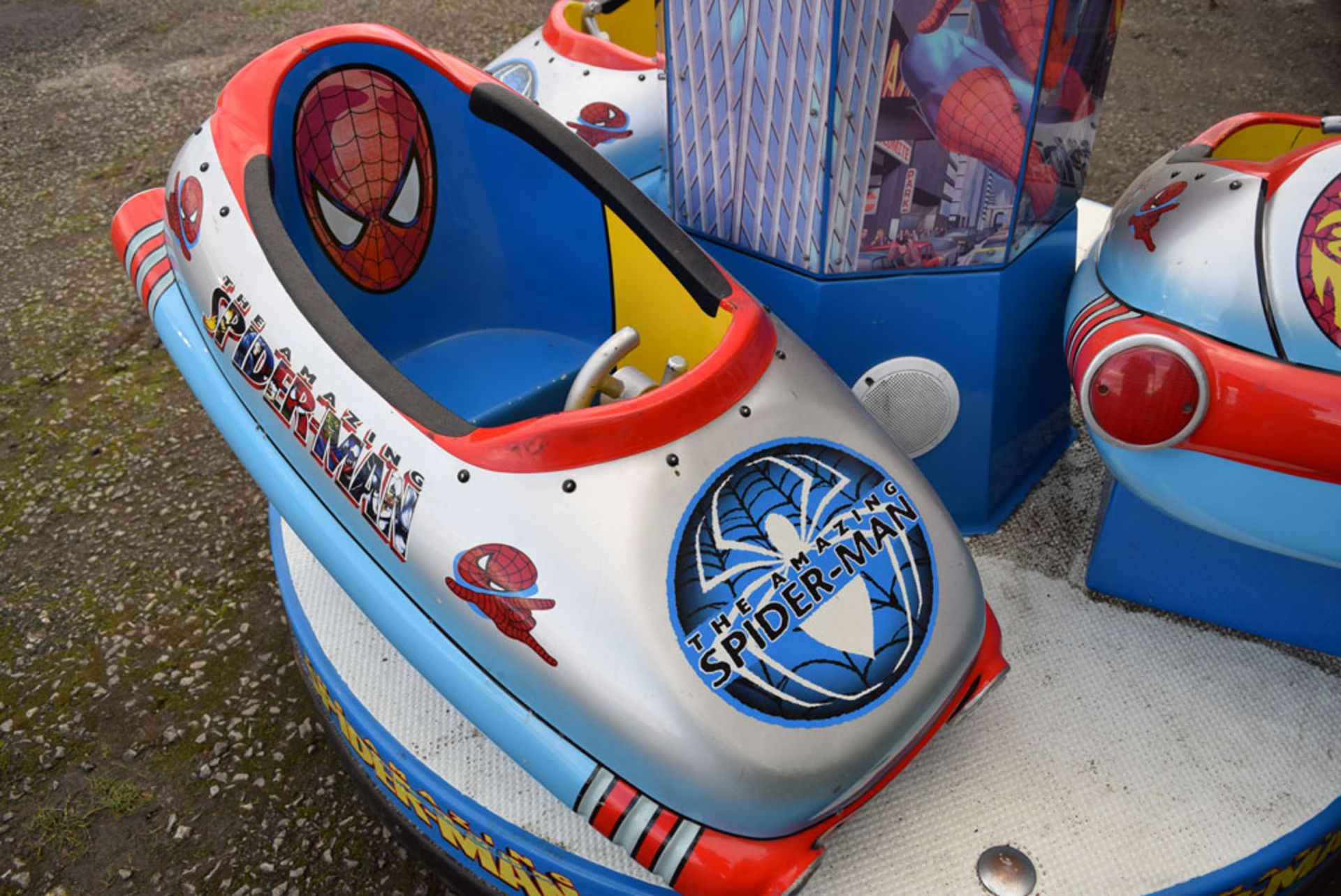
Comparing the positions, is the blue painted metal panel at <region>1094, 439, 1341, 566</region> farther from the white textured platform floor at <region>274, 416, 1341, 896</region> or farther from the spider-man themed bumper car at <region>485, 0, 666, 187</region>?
the spider-man themed bumper car at <region>485, 0, 666, 187</region>

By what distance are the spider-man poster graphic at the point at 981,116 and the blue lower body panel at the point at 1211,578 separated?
44 centimetres

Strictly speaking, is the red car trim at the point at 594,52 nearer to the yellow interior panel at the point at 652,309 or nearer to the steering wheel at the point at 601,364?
the yellow interior panel at the point at 652,309

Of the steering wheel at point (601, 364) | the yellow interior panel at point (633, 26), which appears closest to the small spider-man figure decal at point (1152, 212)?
the steering wheel at point (601, 364)

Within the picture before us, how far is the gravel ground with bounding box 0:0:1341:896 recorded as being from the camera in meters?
1.59

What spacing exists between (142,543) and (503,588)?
1214mm

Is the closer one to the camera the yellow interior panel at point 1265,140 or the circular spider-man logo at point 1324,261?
the circular spider-man logo at point 1324,261

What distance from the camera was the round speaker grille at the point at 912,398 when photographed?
5.38ft

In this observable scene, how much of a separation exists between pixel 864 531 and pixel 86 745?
129 centimetres

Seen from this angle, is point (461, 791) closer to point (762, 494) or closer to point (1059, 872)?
point (762, 494)

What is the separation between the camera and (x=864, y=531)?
1.28 meters

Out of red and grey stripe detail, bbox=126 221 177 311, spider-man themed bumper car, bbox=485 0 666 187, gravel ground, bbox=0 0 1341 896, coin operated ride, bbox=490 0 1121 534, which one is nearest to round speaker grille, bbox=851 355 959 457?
coin operated ride, bbox=490 0 1121 534

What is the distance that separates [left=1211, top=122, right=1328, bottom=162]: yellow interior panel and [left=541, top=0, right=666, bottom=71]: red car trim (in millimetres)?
1112

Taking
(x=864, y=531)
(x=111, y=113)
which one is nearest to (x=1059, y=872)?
(x=864, y=531)

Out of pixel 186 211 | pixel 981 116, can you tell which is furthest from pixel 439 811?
pixel 981 116
